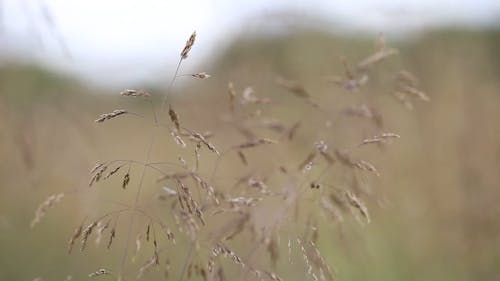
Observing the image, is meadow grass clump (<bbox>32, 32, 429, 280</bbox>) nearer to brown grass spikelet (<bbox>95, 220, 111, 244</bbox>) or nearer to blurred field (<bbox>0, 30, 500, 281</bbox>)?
brown grass spikelet (<bbox>95, 220, 111, 244</bbox>)

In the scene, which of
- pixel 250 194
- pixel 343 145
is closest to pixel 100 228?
pixel 250 194

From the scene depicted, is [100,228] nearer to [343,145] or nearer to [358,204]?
[358,204]

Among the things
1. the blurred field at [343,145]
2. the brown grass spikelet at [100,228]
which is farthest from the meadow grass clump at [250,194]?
the blurred field at [343,145]

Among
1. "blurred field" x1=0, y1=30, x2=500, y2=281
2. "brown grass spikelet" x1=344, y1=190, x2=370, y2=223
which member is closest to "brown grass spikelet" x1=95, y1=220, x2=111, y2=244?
"brown grass spikelet" x1=344, y1=190, x2=370, y2=223

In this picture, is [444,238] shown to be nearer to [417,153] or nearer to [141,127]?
[417,153]

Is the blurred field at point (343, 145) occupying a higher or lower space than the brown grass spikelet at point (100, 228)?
lower

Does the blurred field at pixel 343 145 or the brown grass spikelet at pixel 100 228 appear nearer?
the brown grass spikelet at pixel 100 228

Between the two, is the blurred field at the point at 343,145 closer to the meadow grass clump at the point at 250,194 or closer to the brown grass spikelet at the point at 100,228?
the meadow grass clump at the point at 250,194

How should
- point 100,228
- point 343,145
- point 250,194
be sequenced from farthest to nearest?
point 343,145
point 250,194
point 100,228
